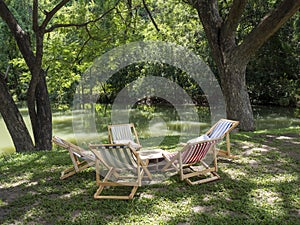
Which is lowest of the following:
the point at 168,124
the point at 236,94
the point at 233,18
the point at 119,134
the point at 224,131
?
the point at 168,124

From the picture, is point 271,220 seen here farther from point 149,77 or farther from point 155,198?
point 149,77

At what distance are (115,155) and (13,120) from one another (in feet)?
13.2

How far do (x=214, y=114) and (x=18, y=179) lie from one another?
13.9 meters

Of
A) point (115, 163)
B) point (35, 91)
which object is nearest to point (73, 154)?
point (115, 163)

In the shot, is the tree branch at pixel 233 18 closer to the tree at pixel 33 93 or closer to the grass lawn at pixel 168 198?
the grass lawn at pixel 168 198

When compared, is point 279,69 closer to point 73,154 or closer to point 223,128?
point 223,128

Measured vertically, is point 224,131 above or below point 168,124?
above

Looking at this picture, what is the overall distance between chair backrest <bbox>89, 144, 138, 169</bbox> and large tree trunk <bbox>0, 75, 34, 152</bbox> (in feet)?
12.3

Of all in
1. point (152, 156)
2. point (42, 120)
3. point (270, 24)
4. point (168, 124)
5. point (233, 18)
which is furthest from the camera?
point (168, 124)

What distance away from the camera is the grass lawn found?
355cm

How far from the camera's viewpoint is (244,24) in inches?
732

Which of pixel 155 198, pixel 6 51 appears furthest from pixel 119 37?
pixel 6 51

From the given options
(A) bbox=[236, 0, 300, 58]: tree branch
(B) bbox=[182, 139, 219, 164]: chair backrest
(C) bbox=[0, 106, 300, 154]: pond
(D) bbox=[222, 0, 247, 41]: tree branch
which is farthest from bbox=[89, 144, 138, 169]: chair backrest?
(C) bbox=[0, 106, 300, 154]: pond

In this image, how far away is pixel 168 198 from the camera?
410 centimetres
